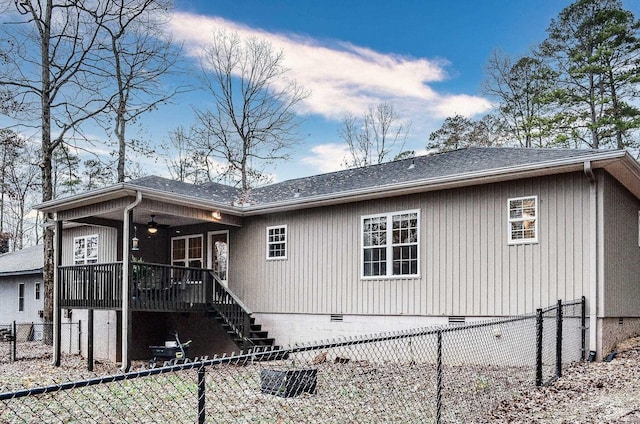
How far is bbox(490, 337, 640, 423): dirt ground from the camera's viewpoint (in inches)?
224

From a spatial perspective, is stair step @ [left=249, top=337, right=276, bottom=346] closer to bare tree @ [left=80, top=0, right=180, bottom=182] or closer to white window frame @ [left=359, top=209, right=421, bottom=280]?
white window frame @ [left=359, top=209, right=421, bottom=280]

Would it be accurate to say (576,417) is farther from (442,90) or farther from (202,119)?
(202,119)

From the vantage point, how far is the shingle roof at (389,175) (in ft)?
34.7

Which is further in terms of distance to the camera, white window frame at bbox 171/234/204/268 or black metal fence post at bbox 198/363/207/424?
white window frame at bbox 171/234/204/268

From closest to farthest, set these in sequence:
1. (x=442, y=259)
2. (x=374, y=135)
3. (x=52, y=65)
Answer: (x=442, y=259) → (x=52, y=65) → (x=374, y=135)

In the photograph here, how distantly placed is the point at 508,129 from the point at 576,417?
875 inches

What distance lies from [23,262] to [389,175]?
17.6 metres

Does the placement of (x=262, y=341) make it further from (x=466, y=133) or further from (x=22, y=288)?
(x=466, y=133)

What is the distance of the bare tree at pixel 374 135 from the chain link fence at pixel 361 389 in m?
19.0

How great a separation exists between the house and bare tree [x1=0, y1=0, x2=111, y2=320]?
6.42m

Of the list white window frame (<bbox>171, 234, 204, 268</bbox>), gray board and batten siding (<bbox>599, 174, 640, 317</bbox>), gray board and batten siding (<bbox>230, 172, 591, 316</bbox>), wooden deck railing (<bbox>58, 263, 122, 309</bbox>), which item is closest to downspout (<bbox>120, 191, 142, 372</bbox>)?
wooden deck railing (<bbox>58, 263, 122, 309</bbox>)

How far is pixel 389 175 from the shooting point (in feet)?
43.3

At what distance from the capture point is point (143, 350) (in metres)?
15.5

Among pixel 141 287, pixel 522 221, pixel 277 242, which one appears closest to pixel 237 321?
pixel 277 242
